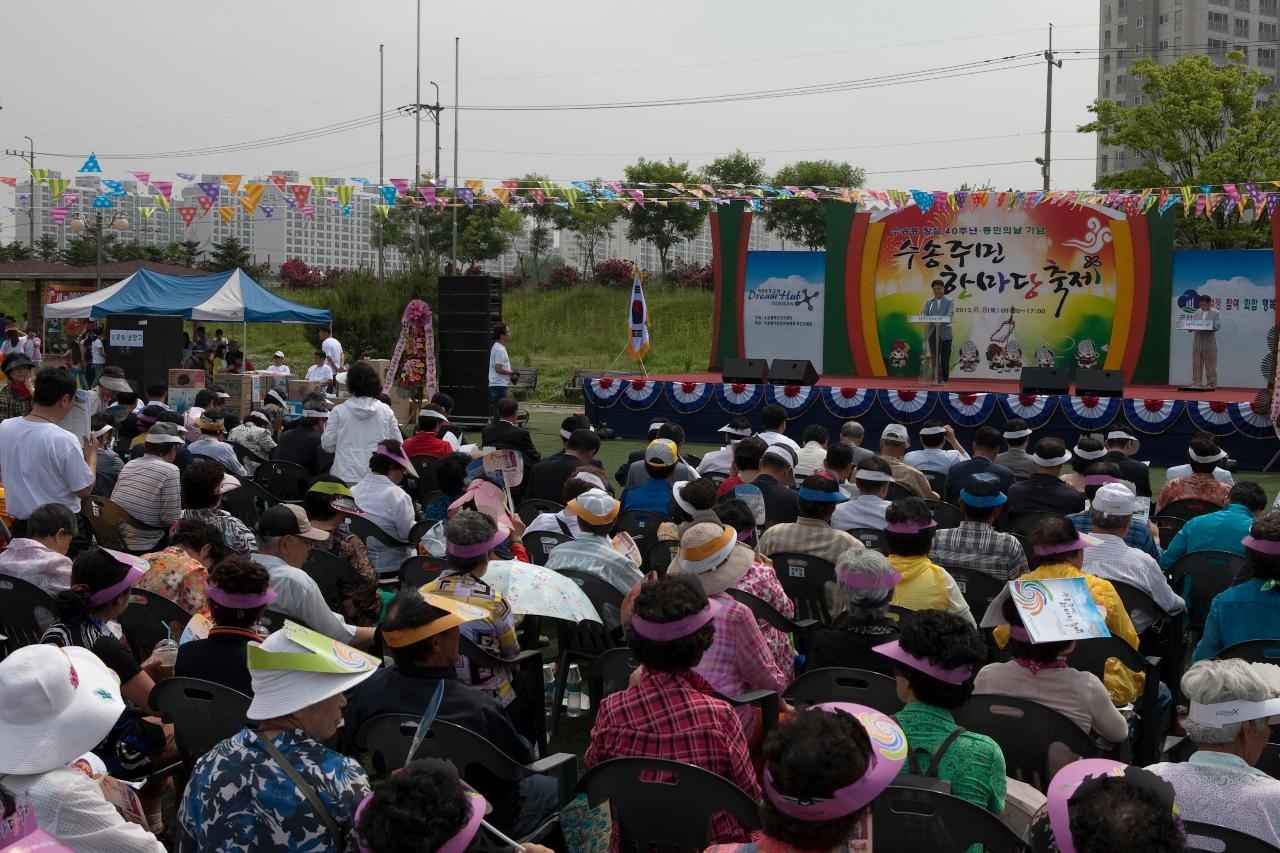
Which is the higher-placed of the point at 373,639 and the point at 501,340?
the point at 501,340

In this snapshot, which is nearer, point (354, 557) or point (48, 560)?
point (48, 560)

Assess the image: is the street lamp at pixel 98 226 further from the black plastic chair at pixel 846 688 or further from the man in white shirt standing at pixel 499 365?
the black plastic chair at pixel 846 688

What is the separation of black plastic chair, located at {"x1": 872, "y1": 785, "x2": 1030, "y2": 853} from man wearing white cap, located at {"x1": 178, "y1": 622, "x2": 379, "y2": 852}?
1.11 meters

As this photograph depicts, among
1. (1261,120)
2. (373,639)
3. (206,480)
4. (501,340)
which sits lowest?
(373,639)

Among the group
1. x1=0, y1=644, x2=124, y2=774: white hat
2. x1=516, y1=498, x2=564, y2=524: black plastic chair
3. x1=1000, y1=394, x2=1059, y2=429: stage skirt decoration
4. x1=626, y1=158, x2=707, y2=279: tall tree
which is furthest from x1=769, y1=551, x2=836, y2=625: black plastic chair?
x1=626, y1=158, x2=707, y2=279: tall tree

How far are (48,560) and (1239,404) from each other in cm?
1194

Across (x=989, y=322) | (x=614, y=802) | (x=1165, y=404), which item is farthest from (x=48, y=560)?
(x=989, y=322)

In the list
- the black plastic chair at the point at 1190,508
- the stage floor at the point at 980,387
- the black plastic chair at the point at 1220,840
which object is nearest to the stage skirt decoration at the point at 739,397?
the stage floor at the point at 980,387

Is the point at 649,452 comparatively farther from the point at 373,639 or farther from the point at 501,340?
the point at 501,340

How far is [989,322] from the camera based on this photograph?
19.3 metres

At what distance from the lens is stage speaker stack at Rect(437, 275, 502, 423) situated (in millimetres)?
15500

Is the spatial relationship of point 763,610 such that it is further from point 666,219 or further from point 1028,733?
point 666,219

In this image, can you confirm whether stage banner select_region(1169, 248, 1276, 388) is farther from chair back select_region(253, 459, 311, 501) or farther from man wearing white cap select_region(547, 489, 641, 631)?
man wearing white cap select_region(547, 489, 641, 631)

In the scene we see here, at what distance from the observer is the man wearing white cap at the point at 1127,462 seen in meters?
7.66
